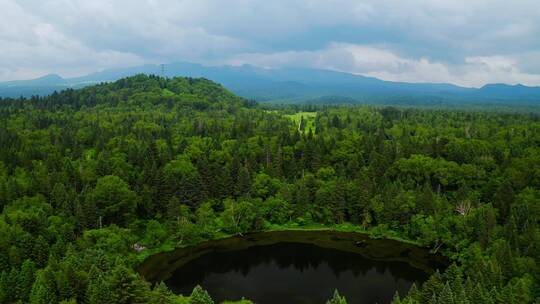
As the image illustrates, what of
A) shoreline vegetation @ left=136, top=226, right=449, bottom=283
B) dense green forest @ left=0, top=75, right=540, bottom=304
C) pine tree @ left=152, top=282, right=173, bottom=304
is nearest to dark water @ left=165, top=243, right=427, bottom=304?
shoreline vegetation @ left=136, top=226, right=449, bottom=283

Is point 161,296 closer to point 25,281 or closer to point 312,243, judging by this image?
point 25,281

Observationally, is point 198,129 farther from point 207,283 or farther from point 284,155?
point 207,283

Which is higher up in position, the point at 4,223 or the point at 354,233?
the point at 4,223

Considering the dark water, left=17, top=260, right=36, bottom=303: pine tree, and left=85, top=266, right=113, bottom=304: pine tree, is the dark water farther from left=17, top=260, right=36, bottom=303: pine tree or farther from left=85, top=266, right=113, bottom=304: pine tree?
left=17, top=260, right=36, bottom=303: pine tree

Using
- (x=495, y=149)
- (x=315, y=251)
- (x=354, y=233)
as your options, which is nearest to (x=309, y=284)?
(x=315, y=251)

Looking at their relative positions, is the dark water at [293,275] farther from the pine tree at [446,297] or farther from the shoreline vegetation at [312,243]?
the pine tree at [446,297]
